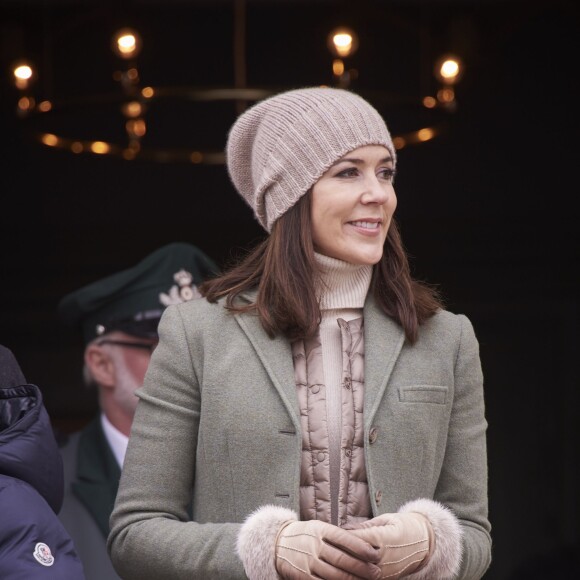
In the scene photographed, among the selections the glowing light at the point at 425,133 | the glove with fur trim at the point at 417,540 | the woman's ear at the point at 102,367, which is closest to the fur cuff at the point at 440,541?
the glove with fur trim at the point at 417,540

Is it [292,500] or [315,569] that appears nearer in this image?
[315,569]

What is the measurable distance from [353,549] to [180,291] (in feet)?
6.70

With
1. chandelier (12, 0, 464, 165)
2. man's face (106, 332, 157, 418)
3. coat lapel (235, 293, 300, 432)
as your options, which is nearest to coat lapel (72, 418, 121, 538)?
man's face (106, 332, 157, 418)

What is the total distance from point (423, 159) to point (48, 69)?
158 cm

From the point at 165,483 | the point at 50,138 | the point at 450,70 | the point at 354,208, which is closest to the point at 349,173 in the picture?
the point at 354,208

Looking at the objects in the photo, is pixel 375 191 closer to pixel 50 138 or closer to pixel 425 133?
pixel 425 133

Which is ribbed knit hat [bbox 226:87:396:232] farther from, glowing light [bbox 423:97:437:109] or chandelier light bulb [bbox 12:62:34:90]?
chandelier light bulb [bbox 12:62:34:90]

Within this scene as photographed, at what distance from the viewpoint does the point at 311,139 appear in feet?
9.22

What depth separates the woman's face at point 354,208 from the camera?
109 inches

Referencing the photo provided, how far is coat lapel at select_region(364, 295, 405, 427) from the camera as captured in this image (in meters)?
2.70

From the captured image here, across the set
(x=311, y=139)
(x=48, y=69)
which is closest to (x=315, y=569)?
(x=311, y=139)

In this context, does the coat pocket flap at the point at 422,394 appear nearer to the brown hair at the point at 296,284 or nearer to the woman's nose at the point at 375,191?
the brown hair at the point at 296,284

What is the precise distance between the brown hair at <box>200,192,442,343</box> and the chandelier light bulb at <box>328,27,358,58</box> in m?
1.91

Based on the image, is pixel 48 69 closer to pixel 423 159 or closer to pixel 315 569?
pixel 423 159
